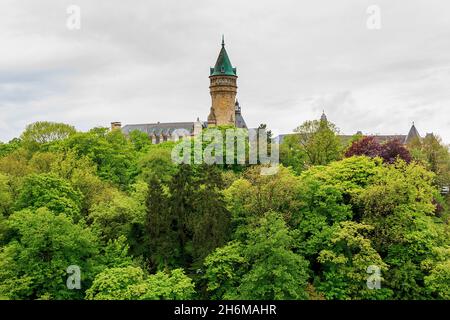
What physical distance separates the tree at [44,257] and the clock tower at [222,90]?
59.5 meters

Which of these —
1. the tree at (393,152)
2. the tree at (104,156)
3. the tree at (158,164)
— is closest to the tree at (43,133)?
the tree at (104,156)

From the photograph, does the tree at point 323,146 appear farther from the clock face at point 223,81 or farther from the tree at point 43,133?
the clock face at point 223,81

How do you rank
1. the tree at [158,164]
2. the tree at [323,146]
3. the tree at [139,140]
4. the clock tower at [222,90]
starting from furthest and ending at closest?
the clock tower at [222,90]
the tree at [139,140]
the tree at [323,146]
the tree at [158,164]

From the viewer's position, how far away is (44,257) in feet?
87.9

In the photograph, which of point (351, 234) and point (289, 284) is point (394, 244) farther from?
point (289, 284)

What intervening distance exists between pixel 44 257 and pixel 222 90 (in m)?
62.9

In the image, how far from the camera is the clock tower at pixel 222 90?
86125 mm

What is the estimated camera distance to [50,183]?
1280 inches

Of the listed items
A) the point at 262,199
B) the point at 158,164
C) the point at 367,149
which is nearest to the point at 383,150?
the point at 367,149

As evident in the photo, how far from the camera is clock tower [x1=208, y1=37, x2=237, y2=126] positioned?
283 feet

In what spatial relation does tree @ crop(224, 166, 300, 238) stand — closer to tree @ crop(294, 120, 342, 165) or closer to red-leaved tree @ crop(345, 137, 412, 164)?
red-leaved tree @ crop(345, 137, 412, 164)
